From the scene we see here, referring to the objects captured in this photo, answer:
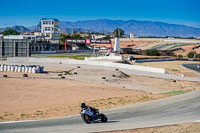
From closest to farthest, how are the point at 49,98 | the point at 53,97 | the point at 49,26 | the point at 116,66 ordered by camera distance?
1. the point at 49,98
2. the point at 53,97
3. the point at 116,66
4. the point at 49,26

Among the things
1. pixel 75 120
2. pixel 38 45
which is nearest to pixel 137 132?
pixel 75 120

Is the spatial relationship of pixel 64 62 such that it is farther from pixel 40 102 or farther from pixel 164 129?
pixel 164 129

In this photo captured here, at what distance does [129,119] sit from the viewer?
20969 millimetres

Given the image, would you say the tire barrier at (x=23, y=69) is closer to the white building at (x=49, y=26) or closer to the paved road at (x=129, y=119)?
the paved road at (x=129, y=119)

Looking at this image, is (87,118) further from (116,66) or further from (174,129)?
(116,66)

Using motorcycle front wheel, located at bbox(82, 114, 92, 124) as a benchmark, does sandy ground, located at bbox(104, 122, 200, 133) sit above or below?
below

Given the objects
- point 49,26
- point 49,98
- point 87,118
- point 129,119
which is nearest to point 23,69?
point 49,98

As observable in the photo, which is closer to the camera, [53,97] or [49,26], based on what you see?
[53,97]

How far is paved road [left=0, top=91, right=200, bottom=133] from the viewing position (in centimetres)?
1822

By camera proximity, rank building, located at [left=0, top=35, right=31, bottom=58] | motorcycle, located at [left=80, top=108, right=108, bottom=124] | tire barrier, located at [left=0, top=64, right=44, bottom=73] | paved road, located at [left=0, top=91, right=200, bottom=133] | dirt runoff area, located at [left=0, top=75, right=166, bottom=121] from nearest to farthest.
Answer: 1. paved road, located at [left=0, top=91, right=200, bottom=133]
2. motorcycle, located at [left=80, top=108, right=108, bottom=124]
3. dirt runoff area, located at [left=0, top=75, right=166, bottom=121]
4. tire barrier, located at [left=0, top=64, right=44, bottom=73]
5. building, located at [left=0, top=35, right=31, bottom=58]

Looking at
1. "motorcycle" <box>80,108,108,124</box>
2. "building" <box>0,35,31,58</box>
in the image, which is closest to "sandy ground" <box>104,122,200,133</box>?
"motorcycle" <box>80,108,108,124</box>

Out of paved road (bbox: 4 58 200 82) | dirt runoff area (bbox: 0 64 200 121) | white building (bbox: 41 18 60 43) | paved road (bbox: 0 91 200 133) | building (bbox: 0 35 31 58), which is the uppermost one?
white building (bbox: 41 18 60 43)

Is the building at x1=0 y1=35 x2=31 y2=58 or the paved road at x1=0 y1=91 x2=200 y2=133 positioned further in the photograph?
the building at x1=0 y1=35 x2=31 y2=58

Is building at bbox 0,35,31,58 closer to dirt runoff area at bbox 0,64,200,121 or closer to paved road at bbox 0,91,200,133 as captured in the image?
dirt runoff area at bbox 0,64,200,121
